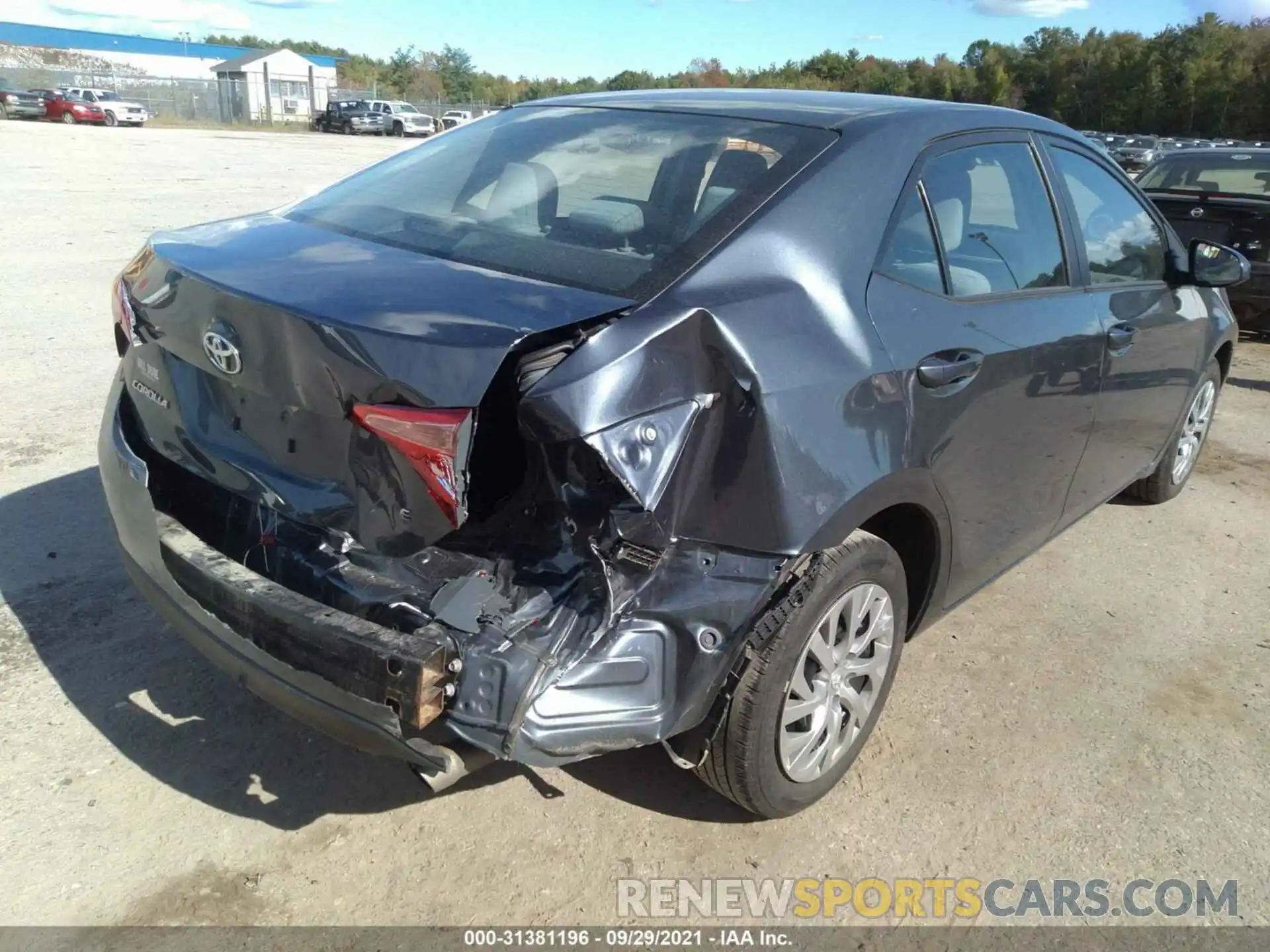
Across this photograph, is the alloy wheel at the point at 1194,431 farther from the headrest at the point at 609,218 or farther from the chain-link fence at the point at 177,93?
the chain-link fence at the point at 177,93

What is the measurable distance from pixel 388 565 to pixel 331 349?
1.58 ft

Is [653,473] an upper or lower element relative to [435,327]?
lower

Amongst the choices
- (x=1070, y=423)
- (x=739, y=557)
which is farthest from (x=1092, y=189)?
(x=739, y=557)

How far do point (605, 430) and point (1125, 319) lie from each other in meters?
2.43

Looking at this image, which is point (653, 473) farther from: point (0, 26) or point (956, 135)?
point (0, 26)

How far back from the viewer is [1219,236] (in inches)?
312

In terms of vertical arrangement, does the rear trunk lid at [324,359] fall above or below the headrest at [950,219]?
below

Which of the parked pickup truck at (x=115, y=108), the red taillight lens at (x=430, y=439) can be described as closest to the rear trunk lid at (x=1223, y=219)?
the red taillight lens at (x=430, y=439)

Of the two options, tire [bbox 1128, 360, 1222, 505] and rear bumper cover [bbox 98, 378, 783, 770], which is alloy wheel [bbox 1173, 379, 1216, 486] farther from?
rear bumper cover [bbox 98, 378, 783, 770]

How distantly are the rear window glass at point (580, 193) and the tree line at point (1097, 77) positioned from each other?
1829 inches

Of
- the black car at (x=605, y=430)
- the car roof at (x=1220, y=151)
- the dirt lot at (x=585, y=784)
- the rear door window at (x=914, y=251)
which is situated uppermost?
the car roof at (x=1220, y=151)

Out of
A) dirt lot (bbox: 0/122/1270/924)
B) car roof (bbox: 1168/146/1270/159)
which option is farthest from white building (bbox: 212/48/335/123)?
dirt lot (bbox: 0/122/1270/924)

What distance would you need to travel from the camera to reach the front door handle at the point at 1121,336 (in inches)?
134

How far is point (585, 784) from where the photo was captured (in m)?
2.81
